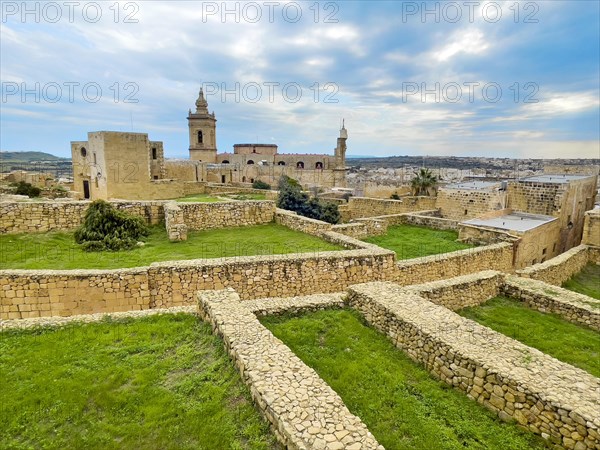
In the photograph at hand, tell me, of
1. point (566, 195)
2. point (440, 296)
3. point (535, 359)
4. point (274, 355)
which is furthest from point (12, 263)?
point (566, 195)

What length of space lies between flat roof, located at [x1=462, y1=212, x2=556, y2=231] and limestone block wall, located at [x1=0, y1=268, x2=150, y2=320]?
11.6 metres

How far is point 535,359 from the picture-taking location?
4969mm

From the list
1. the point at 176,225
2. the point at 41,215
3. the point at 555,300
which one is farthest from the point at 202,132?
the point at 555,300

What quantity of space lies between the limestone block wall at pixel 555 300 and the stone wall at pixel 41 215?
36.2 ft

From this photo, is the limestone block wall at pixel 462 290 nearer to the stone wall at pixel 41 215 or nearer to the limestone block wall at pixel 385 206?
the stone wall at pixel 41 215

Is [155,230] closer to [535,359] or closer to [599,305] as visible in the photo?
[535,359]

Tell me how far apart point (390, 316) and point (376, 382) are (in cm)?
146

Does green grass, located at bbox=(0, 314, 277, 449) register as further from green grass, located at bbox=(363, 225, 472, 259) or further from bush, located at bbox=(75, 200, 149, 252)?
green grass, located at bbox=(363, 225, 472, 259)

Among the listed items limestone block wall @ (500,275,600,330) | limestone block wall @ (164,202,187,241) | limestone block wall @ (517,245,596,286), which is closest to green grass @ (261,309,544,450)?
limestone block wall @ (500,275,600,330)

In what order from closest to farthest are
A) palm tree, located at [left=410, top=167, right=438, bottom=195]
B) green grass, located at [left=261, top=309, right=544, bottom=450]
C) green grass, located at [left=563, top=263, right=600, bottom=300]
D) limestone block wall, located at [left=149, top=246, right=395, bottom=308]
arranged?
green grass, located at [left=261, top=309, right=544, bottom=450]
limestone block wall, located at [left=149, top=246, right=395, bottom=308]
green grass, located at [left=563, top=263, right=600, bottom=300]
palm tree, located at [left=410, top=167, right=438, bottom=195]

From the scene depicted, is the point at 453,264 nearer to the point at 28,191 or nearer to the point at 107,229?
the point at 107,229

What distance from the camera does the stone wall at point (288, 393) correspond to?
3340mm

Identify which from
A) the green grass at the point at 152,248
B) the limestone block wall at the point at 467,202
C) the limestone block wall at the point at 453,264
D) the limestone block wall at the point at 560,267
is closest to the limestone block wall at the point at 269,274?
the limestone block wall at the point at 453,264

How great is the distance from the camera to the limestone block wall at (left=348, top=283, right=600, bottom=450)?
4.05 metres
